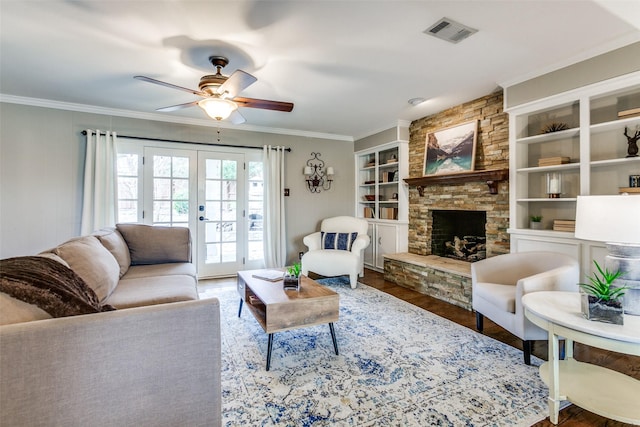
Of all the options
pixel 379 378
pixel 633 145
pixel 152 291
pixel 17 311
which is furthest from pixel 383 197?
pixel 17 311

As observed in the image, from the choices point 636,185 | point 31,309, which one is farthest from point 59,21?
point 636,185

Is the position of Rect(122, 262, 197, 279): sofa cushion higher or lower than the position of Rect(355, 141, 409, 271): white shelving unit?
lower

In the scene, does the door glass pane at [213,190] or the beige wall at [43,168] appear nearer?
the beige wall at [43,168]

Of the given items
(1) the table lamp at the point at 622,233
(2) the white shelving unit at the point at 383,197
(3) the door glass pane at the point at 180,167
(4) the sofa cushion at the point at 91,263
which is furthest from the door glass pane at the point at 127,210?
(1) the table lamp at the point at 622,233

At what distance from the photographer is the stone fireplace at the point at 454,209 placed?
3416 millimetres

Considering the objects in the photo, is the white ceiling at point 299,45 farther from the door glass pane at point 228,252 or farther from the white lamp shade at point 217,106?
the door glass pane at point 228,252

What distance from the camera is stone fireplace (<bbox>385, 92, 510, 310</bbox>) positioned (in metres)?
3.42

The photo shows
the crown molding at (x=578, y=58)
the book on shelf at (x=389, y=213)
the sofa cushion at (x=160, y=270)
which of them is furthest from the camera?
the book on shelf at (x=389, y=213)

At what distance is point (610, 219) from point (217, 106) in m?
2.86

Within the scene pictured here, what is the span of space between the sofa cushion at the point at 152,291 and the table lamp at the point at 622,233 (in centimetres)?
264

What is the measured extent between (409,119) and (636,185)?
108 inches

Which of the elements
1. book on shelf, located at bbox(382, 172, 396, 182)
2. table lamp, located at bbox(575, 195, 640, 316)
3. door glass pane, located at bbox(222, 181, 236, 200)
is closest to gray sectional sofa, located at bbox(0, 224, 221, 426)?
table lamp, located at bbox(575, 195, 640, 316)

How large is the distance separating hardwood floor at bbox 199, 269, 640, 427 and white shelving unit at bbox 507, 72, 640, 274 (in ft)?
2.29

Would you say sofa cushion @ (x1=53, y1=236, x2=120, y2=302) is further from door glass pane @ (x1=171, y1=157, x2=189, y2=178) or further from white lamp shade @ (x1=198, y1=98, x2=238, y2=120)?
door glass pane @ (x1=171, y1=157, x2=189, y2=178)
